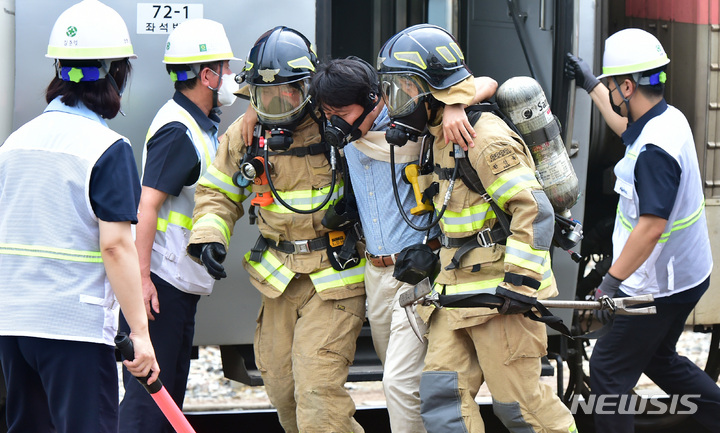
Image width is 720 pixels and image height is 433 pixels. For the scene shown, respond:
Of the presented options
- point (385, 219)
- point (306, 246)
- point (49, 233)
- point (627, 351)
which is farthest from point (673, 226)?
point (49, 233)

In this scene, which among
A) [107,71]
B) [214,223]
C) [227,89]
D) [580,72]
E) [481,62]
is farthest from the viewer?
[481,62]

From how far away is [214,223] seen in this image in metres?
3.44

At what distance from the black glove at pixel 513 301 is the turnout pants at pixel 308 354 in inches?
29.6

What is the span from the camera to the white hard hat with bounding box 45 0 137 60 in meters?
2.73

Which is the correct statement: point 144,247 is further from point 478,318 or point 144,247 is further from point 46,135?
point 478,318

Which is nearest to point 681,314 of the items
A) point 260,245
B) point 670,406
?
point 670,406

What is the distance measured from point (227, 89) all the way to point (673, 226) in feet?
6.30

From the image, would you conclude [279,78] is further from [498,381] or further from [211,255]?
[498,381]

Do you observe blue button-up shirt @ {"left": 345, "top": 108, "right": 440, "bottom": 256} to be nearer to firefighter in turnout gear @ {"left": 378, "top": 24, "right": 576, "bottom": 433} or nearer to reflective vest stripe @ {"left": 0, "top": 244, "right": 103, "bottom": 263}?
firefighter in turnout gear @ {"left": 378, "top": 24, "right": 576, "bottom": 433}

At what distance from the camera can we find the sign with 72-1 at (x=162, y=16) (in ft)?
12.4

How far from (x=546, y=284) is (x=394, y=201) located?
2.14 feet

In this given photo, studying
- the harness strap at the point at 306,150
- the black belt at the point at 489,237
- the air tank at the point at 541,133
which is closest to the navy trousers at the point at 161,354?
the harness strap at the point at 306,150

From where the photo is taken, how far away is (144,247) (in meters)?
3.47

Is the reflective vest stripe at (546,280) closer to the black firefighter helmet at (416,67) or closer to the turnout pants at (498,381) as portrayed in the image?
the turnout pants at (498,381)
